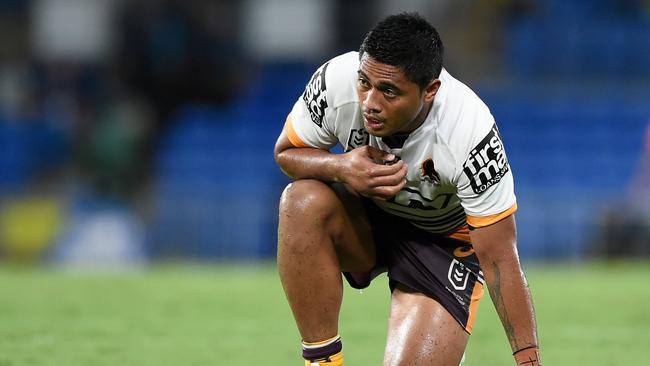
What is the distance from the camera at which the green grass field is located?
5.08 m

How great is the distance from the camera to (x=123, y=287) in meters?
8.06

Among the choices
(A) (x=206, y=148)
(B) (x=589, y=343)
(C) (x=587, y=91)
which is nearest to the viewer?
(B) (x=589, y=343)

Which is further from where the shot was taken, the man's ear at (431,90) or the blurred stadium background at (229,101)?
the blurred stadium background at (229,101)

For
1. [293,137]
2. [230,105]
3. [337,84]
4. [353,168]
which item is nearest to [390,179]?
[353,168]

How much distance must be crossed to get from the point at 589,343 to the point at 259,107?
9450 mm

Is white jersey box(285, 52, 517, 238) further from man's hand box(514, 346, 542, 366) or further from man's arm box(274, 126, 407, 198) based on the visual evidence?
man's hand box(514, 346, 542, 366)

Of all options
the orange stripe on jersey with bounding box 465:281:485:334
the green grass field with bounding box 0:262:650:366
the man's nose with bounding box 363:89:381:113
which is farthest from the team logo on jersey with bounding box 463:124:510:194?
the green grass field with bounding box 0:262:650:366

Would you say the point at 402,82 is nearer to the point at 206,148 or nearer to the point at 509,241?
the point at 509,241

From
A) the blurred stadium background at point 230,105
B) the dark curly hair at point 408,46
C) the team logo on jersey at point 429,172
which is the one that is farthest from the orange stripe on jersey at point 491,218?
the blurred stadium background at point 230,105

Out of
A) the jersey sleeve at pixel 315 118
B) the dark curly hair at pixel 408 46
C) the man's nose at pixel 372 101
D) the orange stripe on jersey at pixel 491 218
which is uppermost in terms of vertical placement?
the dark curly hair at pixel 408 46

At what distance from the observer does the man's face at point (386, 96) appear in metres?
3.69

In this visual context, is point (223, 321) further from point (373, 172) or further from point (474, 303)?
point (373, 172)

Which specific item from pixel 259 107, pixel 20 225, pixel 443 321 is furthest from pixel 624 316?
pixel 259 107

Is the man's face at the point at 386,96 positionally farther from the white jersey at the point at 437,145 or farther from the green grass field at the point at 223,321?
the green grass field at the point at 223,321
